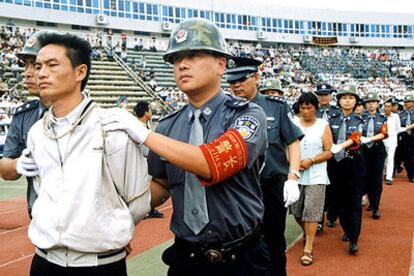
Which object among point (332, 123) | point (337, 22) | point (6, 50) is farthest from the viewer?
point (337, 22)

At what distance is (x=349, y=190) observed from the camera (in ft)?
19.0

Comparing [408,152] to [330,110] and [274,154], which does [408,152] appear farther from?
[274,154]

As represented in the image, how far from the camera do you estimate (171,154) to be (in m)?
2.00

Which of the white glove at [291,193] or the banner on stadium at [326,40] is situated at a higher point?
the banner on stadium at [326,40]

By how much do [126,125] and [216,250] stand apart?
0.74 m

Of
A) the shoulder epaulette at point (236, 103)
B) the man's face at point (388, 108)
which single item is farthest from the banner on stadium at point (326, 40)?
the shoulder epaulette at point (236, 103)

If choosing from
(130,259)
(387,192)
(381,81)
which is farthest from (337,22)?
(130,259)

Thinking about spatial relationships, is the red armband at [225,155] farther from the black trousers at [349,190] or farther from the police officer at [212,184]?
the black trousers at [349,190]

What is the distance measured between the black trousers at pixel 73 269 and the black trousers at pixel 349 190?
3.81m

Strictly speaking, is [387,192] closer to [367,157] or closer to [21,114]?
[367,157]

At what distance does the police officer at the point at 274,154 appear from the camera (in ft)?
13.8

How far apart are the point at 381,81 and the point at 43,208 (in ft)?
145

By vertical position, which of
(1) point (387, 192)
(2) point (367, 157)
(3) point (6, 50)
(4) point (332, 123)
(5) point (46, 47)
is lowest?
(1) point (387, 192)

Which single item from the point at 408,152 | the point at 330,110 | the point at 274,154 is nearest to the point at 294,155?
the point at 274,154
